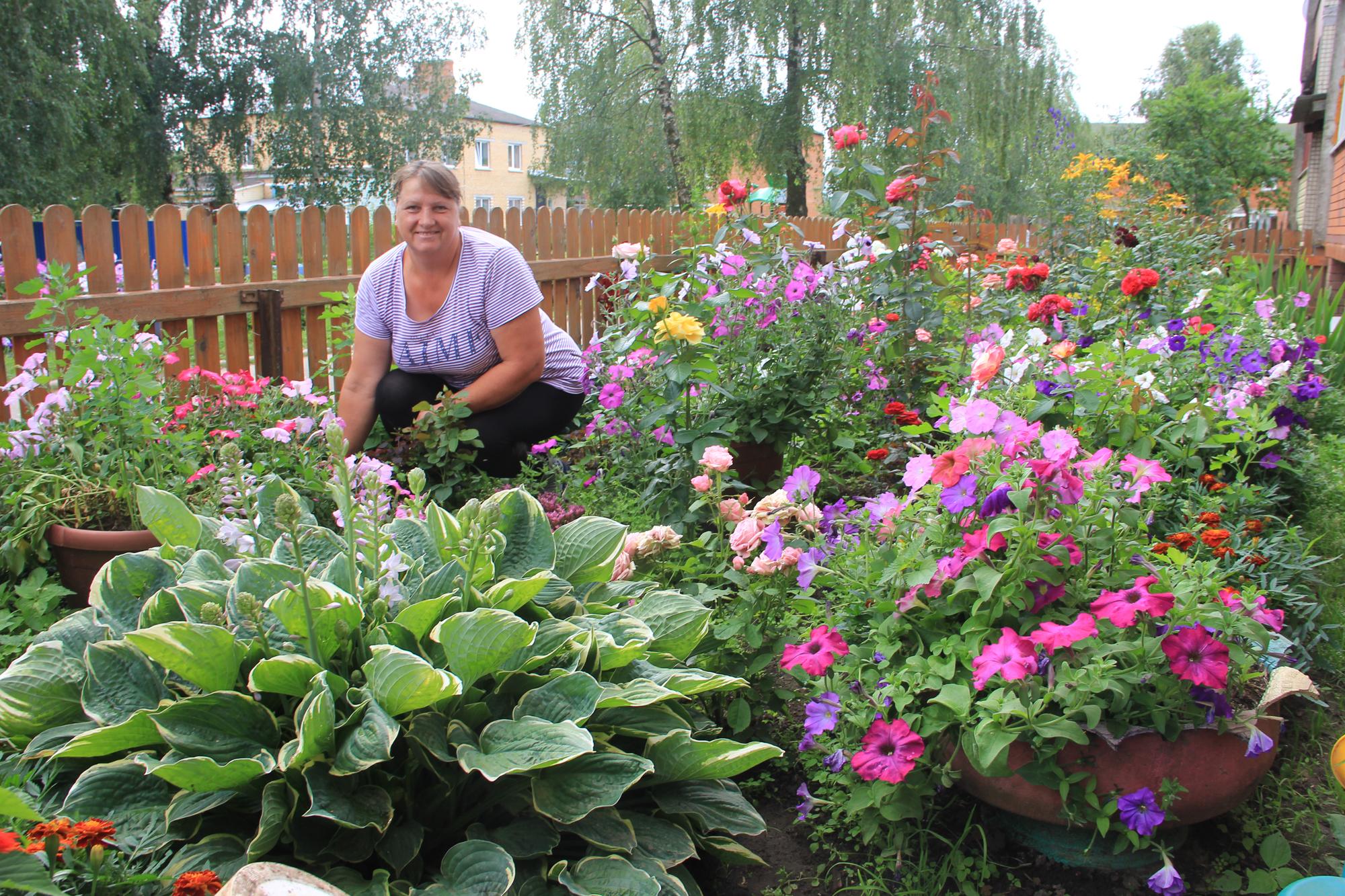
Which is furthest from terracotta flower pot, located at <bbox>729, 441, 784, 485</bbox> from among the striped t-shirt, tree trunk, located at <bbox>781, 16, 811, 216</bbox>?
tree trunk, located at <bbox>781, 16, 811, 216</bbox>

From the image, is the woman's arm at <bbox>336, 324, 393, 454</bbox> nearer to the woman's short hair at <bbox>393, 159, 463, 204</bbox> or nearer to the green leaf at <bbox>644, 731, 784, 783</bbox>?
the woman's short hair at <bbox>393, 159, 463, 204</bbox>

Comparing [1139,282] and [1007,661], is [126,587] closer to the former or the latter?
[1007,661]

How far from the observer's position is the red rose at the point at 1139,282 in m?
2.69

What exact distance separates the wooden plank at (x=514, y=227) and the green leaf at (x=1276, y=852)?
16.4 ft

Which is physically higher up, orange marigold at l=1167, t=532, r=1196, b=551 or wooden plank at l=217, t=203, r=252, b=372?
wooden plank at l=217, t=203, r=252, b=372

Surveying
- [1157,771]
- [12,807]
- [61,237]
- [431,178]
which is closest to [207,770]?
[12,807]

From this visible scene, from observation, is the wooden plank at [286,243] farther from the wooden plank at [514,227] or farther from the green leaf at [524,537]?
the green leaf at [524,537]

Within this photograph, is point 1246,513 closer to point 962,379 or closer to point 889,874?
point 962,379

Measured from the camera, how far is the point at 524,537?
1.87 metres

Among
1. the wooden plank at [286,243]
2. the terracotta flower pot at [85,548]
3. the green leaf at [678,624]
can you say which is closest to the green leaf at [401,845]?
the green leaf at [678,624]

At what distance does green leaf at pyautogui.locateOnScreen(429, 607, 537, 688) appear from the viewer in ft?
4.44

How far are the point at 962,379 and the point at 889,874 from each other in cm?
163

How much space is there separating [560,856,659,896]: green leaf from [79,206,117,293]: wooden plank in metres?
3.31

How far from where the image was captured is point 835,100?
14.3 metres
